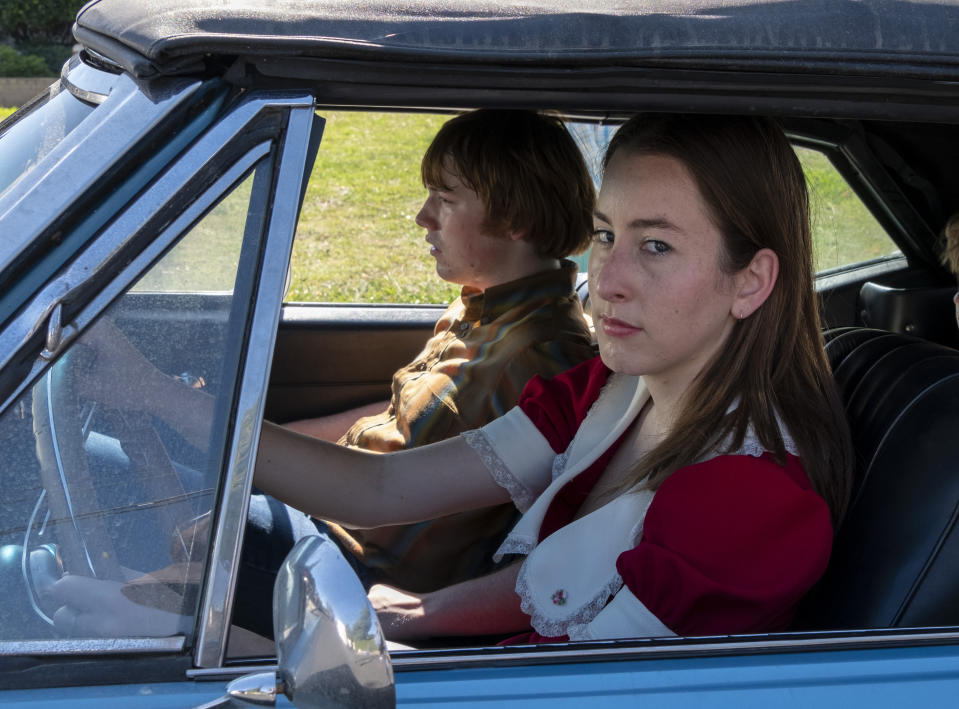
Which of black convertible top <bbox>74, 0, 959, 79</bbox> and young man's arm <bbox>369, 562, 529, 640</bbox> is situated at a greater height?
black convertible top <bbox>74, 0, 959, 79</bbox>

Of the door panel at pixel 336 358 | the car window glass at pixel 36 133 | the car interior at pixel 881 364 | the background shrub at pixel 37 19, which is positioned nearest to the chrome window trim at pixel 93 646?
the car window glass at pixel 36 133

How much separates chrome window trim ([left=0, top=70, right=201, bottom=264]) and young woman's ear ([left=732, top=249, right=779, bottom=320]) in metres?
0.86

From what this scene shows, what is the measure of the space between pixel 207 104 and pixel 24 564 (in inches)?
21.3

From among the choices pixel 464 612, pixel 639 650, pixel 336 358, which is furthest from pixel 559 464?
pixel 336 358

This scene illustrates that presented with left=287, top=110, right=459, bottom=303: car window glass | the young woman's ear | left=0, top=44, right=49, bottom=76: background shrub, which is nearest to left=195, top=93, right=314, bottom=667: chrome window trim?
the young woman's ear

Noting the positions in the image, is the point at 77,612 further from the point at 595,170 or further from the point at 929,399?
the point at 595,170

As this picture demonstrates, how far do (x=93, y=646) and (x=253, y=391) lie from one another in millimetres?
320

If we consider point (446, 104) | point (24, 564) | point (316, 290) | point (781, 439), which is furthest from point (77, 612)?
point (316, 290)

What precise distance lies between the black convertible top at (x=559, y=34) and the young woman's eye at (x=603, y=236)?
0.45 meters

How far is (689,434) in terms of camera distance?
1.63 m

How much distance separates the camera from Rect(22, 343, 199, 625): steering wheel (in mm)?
1182

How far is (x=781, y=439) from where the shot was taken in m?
1.58

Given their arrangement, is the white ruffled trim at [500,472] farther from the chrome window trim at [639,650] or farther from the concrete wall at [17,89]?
the concrete wall at [17,89]

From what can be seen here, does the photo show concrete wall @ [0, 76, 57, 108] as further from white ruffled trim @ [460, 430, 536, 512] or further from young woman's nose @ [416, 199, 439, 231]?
white ruffled trim @ [460, 430, 536, 512]
